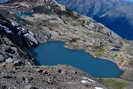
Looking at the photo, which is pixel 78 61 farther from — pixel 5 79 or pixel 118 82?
pixel 5 79

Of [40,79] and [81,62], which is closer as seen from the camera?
[40,79]

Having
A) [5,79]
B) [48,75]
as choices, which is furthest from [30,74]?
[5,79]

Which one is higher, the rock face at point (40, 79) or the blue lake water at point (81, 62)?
the rock face at point (40, 79)

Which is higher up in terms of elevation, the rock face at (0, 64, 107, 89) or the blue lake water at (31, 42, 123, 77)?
the rock face at (0, 64, 107, 89)

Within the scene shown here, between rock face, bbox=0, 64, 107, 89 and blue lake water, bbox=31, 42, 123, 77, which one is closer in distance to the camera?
rock face, bbox=0, 64, 107, 89

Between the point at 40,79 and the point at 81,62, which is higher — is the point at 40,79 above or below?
above

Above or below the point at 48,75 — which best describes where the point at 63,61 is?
below

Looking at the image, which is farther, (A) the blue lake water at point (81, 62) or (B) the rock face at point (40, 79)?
(A) the blue lake water at point (81, 62)

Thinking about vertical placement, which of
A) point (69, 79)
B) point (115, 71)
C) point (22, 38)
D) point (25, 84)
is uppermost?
point (25, 84)
